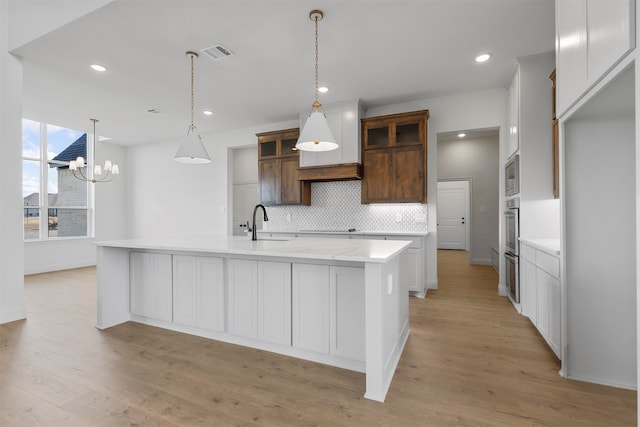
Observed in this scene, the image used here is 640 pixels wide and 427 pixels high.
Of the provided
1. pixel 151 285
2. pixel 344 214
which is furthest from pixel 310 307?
pixel 344 214

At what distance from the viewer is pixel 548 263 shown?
2420 mm

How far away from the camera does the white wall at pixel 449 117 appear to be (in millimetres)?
4160

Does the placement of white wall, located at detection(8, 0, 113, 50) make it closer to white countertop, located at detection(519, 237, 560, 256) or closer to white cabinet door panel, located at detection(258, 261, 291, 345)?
white cabinet door panel, located at detection(258, 261, 291, 345)

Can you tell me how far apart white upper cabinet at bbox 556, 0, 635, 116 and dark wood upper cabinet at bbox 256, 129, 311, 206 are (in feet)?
11.6

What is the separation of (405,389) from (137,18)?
3516 millimetres

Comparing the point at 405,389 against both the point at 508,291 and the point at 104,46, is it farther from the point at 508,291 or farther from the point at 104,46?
the point at 104,46

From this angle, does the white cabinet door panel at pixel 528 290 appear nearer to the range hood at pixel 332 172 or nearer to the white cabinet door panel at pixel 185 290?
the range hood at pixel 332 172

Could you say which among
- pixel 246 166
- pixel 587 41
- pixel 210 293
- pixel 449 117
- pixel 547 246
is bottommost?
pixel 210 293

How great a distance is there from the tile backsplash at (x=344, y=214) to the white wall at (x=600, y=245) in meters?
→ 2.48

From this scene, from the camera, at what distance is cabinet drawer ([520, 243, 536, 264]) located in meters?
2.85

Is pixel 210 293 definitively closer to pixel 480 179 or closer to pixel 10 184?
pixel 10 184

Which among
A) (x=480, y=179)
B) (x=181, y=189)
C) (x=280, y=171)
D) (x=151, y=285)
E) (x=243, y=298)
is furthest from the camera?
(x=480, y=179)

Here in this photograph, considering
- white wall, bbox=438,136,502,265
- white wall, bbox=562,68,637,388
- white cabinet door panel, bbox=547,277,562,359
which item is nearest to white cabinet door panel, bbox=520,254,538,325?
white cabinet door panel, bbox=547,277,562,359

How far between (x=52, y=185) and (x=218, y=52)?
546 centimetres
